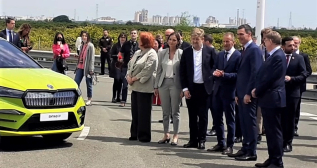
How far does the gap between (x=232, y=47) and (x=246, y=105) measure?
1.05 meters

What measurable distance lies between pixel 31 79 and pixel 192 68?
8.19 ft

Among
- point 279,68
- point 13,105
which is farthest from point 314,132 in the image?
point 13,105

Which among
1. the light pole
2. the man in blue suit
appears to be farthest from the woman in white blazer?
the light pole

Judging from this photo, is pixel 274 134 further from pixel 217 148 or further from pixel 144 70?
pixel 144 70

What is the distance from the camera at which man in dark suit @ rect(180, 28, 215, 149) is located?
32.3 feet

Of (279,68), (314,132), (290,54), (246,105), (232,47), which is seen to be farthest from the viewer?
(314,132)

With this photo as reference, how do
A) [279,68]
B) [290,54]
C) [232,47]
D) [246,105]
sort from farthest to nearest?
1. [290,54]
2. [232,47]
3. [246,105]
4. [279,68]

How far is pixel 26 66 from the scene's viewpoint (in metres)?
10.0

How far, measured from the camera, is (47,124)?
29.8ft

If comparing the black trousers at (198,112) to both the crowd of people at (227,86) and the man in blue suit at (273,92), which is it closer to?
the crowd of people at (227,86)

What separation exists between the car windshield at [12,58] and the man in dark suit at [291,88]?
4.12m

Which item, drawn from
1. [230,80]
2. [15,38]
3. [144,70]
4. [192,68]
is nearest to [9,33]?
[15,38]

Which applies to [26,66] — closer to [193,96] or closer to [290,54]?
[193,96]

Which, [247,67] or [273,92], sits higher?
[247,67]
